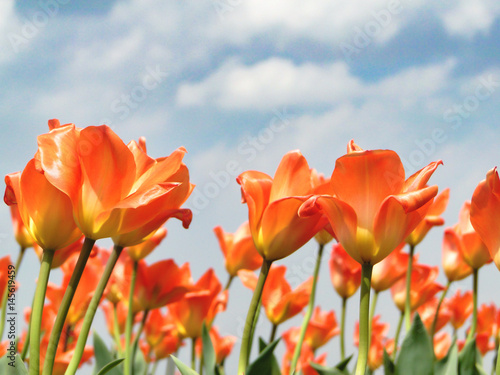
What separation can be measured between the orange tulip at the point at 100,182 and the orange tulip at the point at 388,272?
990mm

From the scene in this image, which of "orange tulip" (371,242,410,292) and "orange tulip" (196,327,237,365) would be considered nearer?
"orange tulip" (371,242,410,292)

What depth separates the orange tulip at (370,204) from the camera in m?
0.68

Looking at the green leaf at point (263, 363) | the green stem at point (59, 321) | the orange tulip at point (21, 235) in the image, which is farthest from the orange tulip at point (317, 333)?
the green stem at point (59, 321)

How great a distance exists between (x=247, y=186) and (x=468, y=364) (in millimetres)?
624

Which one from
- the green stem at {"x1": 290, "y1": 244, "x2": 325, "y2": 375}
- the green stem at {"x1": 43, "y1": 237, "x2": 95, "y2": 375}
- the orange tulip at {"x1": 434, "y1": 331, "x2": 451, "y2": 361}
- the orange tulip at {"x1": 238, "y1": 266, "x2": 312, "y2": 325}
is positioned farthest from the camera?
the orange tulip at {"x1": 434, "y1": 331, "x2": 451, "y2": 361}

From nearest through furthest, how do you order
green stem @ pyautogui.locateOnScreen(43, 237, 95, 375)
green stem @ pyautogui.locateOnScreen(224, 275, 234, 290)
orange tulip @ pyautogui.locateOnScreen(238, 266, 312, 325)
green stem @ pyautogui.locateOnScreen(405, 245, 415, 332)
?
green stem @ pyautogui.locateOnScreen(43, 237, 95, 375) < green stem @ pyautogui.locateOnScreen(405, 245, 415, 332) < orange tulip @ pyautogui.locateOnScreen(238, 266, 312, 325) < green stem @ pyautogui.locateOnScreen(224, 275, 234, 290)

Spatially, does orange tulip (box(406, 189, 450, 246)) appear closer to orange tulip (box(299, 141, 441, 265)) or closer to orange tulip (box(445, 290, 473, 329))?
orange tulip (box(445, 290, 473, 329))

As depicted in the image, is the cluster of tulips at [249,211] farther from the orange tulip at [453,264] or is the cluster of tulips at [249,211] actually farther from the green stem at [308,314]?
the orange tulip at [453,264]

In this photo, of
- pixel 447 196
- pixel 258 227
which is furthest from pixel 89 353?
pixel 447 196

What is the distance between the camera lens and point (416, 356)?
942 millimetres

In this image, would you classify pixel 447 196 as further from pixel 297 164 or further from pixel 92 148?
pixel 92 148

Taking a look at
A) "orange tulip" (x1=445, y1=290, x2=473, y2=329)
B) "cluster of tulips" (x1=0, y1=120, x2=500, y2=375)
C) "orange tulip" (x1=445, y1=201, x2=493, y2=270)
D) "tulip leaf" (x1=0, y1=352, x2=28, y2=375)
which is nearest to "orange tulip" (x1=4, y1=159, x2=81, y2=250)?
"cluster of tulips" (x1=0, y1=120, x2=500, y2=375)

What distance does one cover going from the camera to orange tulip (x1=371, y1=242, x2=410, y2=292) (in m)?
1.57

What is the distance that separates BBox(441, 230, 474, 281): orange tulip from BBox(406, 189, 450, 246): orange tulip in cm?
7
